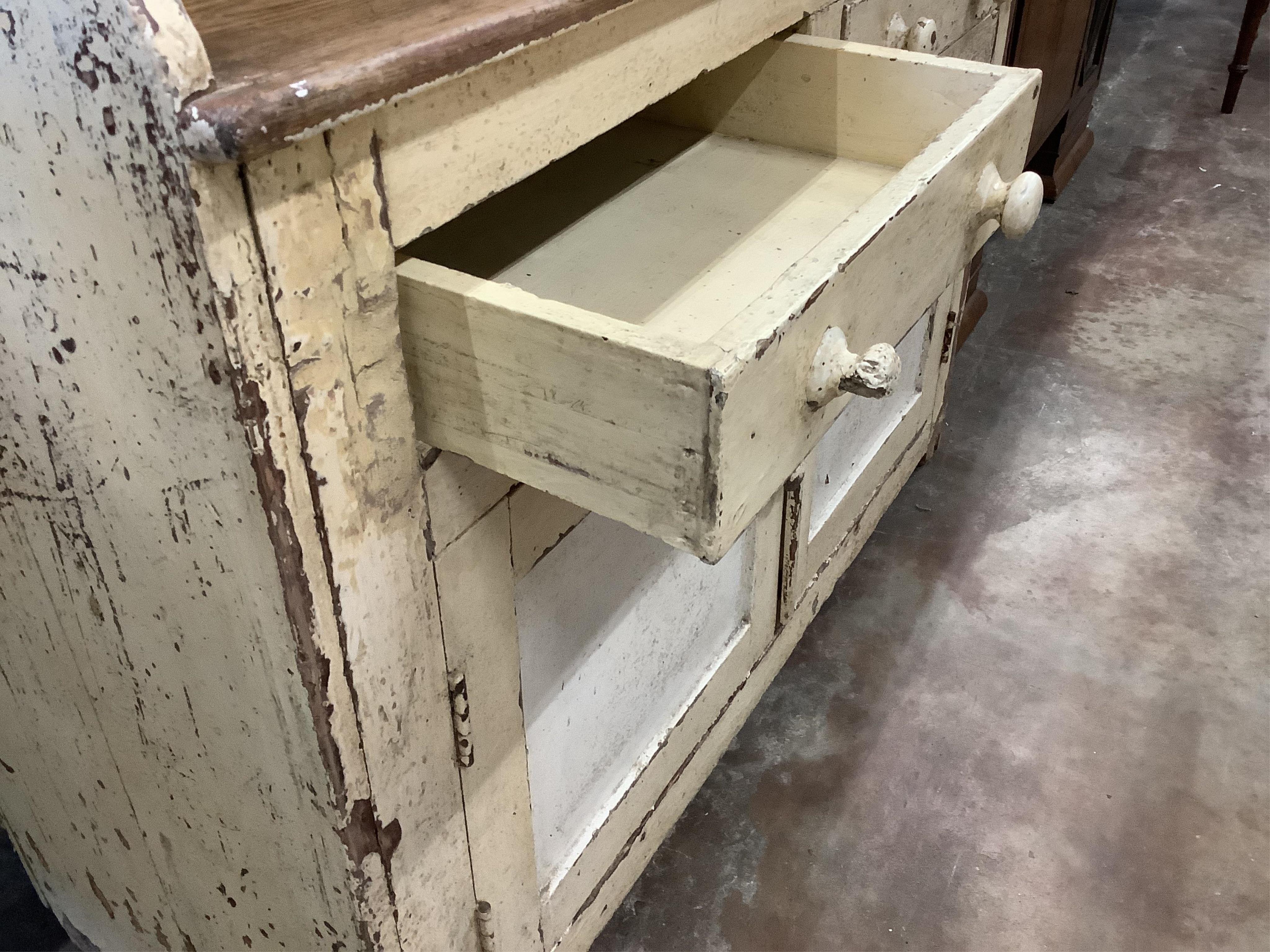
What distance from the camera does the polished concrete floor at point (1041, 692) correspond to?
47.7 inches

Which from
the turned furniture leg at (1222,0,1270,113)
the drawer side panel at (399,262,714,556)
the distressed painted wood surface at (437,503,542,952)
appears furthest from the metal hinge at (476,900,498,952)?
the turned furniture leg at (1222,0,1270,113)

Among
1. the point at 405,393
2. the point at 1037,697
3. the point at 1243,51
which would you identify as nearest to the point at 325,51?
the point at 405,393

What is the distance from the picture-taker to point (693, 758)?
1.25 meters

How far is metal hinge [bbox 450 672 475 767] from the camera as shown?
751mm

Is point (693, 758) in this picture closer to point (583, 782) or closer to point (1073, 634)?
point (583, 782)

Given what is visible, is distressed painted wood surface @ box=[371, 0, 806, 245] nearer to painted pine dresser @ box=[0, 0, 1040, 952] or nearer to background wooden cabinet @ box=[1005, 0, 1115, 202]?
painted pine dresser @ box=[0, 0, 1040, 952]

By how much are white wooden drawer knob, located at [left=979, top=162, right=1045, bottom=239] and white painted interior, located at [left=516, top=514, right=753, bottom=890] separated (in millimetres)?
392

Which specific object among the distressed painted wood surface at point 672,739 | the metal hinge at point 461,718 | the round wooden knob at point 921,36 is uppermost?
the round wooden knob at point 921,36

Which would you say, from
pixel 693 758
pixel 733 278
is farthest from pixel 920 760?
pixel 733 278

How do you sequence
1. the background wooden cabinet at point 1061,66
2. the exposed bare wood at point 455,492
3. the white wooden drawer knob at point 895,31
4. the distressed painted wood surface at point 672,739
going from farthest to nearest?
1. the background wooden cabinet at point 1061,66
2. the white wooden drawer knob at point 895,31
3. the distressed painted wood surface at point 672,739
4. the exposed bare wood at point 455,492

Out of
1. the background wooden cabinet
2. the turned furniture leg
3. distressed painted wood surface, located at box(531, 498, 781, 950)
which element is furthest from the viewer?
the turned furniture leg

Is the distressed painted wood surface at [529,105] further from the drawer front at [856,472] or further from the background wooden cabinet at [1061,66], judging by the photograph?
the background wooden cabinet at [1061,66]

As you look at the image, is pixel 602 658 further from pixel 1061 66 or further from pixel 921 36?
pixel 1061 66

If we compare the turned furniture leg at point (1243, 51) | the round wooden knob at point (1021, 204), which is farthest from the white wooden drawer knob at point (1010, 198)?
the turned furniture leg at point (1243, 51)
